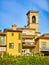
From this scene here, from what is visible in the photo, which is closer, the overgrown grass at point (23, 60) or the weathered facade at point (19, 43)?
the overgrown grass at point (23, 60)

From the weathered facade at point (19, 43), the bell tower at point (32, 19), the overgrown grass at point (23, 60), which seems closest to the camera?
the overgrown grass at point (23, 60)

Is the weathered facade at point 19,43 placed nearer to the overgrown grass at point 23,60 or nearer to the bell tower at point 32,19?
the overgrown grass at point 23,60

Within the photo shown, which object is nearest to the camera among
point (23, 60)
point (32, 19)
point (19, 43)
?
point (23, 60)

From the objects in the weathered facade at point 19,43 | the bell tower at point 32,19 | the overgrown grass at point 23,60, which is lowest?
the overgrown grass at point 23,60

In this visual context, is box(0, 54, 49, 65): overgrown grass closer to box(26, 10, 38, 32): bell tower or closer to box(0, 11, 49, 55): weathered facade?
box(0, 11, 49, 55): weathered facade

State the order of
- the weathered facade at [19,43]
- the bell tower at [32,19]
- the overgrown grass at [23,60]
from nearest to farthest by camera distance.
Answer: the overgrown grass at [23,60], the weathered facade at [19,43], the bell tower at [32,19]

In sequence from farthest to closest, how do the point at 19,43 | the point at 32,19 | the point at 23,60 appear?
the point at 32,19
the point at 19,43
the point at 23,60

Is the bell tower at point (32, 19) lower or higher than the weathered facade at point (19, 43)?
higher

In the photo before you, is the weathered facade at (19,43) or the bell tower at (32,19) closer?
the weathered facade at (19,43)

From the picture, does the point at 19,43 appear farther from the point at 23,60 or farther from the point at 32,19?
the point at 32,19

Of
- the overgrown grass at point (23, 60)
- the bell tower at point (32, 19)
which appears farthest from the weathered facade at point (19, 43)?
the bell tower at point (32, 19)

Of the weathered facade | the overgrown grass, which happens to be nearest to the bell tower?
the weathered facade

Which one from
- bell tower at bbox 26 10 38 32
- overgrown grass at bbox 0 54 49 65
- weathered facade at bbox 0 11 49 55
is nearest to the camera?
overgrown grass at bbox 0 54 49 65

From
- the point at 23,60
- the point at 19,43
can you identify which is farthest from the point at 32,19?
the point at 23,60
